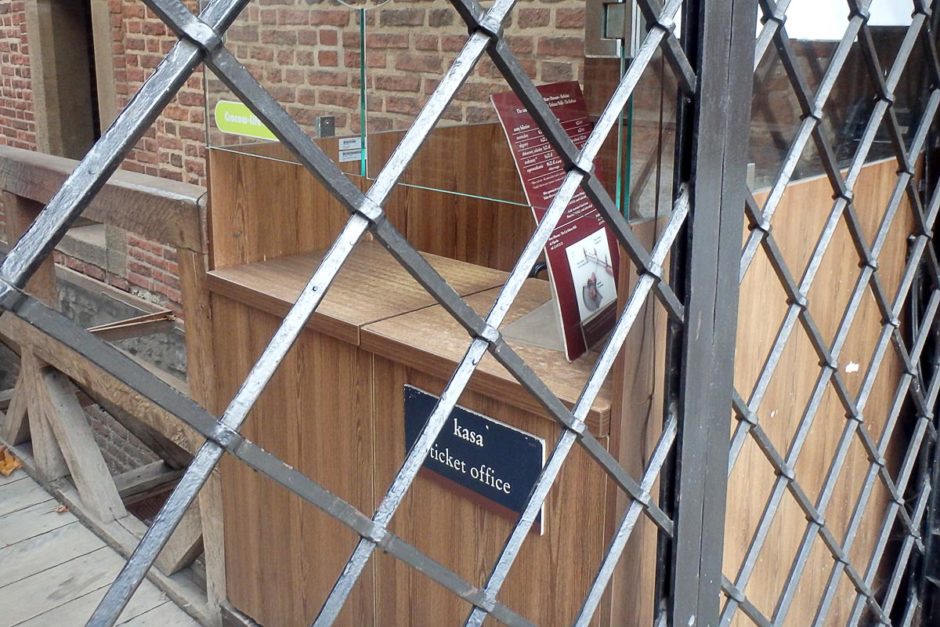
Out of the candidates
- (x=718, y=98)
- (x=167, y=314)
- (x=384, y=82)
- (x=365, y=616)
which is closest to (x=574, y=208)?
(x=718, y=98)

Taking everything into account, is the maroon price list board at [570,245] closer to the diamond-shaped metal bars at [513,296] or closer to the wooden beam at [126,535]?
the diamond-shaped metal bars at [513,296]

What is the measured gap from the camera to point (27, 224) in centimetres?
277

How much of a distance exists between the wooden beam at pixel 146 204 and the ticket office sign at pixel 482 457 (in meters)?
0.71

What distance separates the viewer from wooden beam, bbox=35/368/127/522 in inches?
109

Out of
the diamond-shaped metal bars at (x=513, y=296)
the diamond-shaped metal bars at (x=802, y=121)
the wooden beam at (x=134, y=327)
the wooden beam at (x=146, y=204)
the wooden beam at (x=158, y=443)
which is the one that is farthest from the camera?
the wooden beam at (x=158, y=443)

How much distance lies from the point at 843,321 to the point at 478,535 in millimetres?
706

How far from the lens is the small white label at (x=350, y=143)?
6.36 feet

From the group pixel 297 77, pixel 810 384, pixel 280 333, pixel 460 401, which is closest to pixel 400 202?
pixel 297 77

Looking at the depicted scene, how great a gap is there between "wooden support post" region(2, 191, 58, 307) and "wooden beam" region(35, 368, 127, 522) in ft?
0.91

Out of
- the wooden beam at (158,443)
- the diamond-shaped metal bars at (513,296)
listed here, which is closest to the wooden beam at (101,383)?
the wooden beam at (158,443)

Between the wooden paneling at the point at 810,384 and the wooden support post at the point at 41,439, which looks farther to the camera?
the wooden support post at the point at 41,439

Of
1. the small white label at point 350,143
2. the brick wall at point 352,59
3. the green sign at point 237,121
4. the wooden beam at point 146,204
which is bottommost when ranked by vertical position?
the wooden beam at point 146,204

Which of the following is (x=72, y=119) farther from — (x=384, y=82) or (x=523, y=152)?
(x=523, y=152)

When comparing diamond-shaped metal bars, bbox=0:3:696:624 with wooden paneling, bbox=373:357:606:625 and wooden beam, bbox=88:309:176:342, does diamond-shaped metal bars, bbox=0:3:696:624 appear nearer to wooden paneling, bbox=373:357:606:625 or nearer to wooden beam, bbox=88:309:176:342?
wooden paneling, bbox=373:357:606:625
